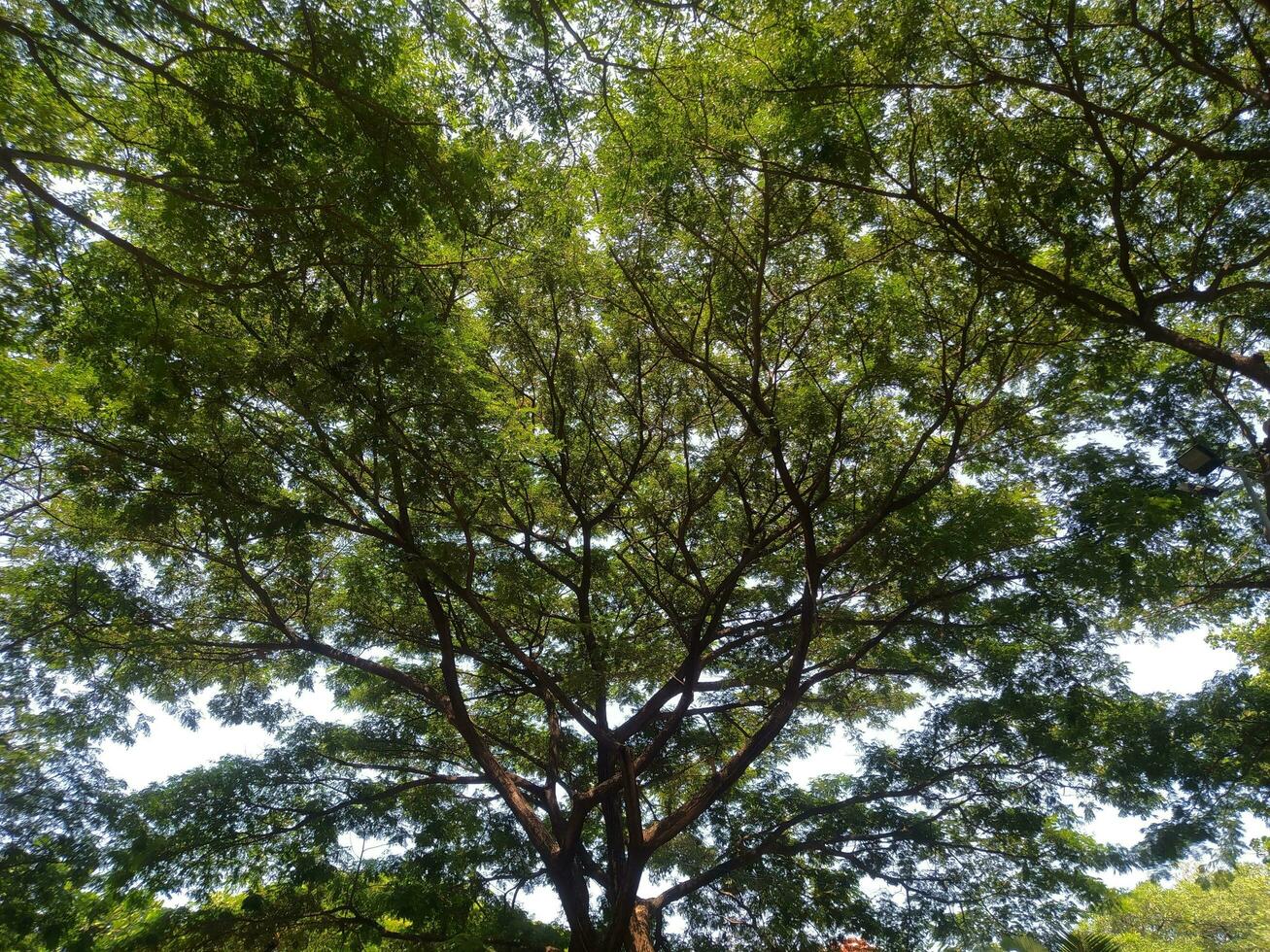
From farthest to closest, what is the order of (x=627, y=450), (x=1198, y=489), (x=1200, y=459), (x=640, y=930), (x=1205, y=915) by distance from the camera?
(x=1205, y=915) → (x=627, y=450) → (x=640, y=930) → (x=1198, y=489) → (x=1200, y=459)

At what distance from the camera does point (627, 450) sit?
8703mm

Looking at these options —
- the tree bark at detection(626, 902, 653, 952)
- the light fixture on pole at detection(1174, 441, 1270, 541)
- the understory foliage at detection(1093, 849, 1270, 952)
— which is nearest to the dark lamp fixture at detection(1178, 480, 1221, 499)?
the light fixture on pole at detection(1174, 441, 1270, 541)

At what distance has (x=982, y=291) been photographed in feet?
21.5

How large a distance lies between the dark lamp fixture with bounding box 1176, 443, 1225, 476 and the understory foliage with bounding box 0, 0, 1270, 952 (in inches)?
7.6

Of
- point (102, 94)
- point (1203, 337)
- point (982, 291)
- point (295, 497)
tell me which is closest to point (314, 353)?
point (102, 94)

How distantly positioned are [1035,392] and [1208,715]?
11.1 feet

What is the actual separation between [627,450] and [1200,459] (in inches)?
200

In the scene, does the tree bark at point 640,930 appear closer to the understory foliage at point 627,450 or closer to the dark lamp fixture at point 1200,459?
the understory foliage at point 627,450

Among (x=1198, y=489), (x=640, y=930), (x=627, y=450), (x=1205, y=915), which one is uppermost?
(x=627, y=450)

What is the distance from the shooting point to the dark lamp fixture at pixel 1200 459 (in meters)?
6.08

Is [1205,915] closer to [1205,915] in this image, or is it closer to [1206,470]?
[1205,915]

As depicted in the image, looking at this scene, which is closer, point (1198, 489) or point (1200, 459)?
point (1200, 459)

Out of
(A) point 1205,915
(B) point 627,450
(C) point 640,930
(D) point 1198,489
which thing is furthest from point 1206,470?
(A) point 1205,915

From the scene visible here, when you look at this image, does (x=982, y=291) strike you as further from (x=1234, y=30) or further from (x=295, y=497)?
(x=295, y=497)
